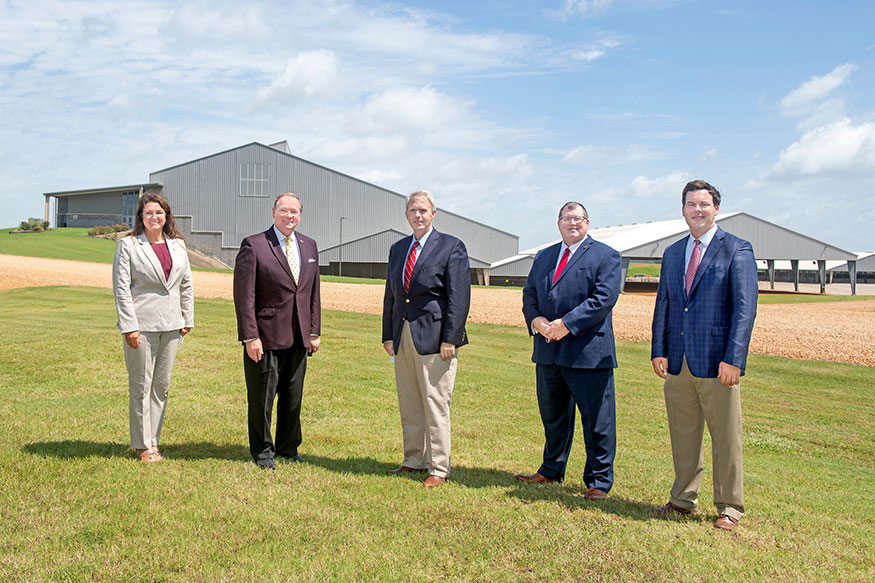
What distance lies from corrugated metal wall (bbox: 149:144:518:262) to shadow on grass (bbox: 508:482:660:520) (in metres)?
47.6

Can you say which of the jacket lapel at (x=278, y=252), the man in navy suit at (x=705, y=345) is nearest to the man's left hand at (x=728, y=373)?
the man in navy suit at (x=705, y=345)

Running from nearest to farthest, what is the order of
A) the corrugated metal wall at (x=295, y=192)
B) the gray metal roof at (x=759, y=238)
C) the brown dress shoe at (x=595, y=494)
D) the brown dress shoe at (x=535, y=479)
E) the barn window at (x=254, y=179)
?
the brown dress shoe at (x=595, y=494)
the brown dress shoe at (x=535, y=479)
the gray metal roof at (x=759, y=238)
the barn window at (x=254, y=179)
the corrugated metal wall at (x=295, y=192)

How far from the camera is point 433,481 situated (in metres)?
4.84

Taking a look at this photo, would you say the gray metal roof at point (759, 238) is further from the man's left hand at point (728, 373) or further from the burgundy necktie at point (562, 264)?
the man's left hand at point (728, 373)

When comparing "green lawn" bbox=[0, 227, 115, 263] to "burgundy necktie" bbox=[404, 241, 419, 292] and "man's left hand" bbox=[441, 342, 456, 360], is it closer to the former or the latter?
"burgundy necktie" bbox=[404, 241, 419, 292]

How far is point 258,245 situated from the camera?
5.21 m

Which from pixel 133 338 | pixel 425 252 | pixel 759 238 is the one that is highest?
pixel 759 238

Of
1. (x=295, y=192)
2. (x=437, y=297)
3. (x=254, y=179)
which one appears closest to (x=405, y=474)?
(x=437, y=297)

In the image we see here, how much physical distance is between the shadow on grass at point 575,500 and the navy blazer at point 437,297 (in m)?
1.16

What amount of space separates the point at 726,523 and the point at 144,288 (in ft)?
14.4

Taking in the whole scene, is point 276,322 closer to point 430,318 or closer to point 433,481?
point 430,318

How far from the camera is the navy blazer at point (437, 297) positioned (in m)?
4.94

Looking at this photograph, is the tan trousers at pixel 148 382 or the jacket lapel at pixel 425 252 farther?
the tan trousers at pixel 148 382

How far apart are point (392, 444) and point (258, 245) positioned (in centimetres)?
219
